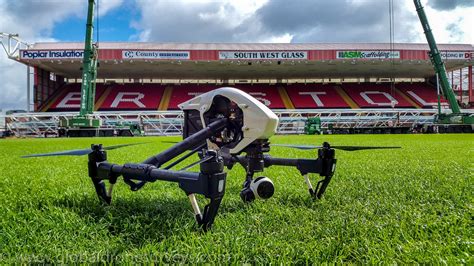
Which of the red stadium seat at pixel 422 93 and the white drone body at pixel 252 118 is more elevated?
the red stadium seat at pixel 422 93

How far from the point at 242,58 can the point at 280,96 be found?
8.32 meters

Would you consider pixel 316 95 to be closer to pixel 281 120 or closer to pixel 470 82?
pixel 281 120

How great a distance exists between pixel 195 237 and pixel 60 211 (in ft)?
3.36

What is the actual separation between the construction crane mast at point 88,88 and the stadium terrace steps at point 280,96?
26.2ft

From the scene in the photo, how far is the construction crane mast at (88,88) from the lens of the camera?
27672mm

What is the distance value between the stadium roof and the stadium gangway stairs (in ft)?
18.5

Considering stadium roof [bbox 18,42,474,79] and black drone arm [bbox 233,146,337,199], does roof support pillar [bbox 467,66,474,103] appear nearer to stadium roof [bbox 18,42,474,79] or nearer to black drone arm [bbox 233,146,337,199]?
stadium roof [bbox 18,42,474,79]

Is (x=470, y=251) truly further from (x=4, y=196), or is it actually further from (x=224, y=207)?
(x=4, y=196)

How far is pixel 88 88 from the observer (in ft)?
94.4

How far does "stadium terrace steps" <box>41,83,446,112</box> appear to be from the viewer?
1490 inches

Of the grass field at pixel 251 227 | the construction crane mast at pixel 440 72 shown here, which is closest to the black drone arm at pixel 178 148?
the grass field at pixel 251 227

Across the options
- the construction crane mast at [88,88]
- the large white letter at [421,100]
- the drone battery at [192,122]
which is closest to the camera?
the drone battery at [192,122]

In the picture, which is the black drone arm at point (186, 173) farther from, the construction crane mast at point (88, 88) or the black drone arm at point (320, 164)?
the construction crane mast at point (88, 88)

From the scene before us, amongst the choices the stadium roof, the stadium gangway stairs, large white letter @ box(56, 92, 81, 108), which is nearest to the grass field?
the stadium gangway stairs
